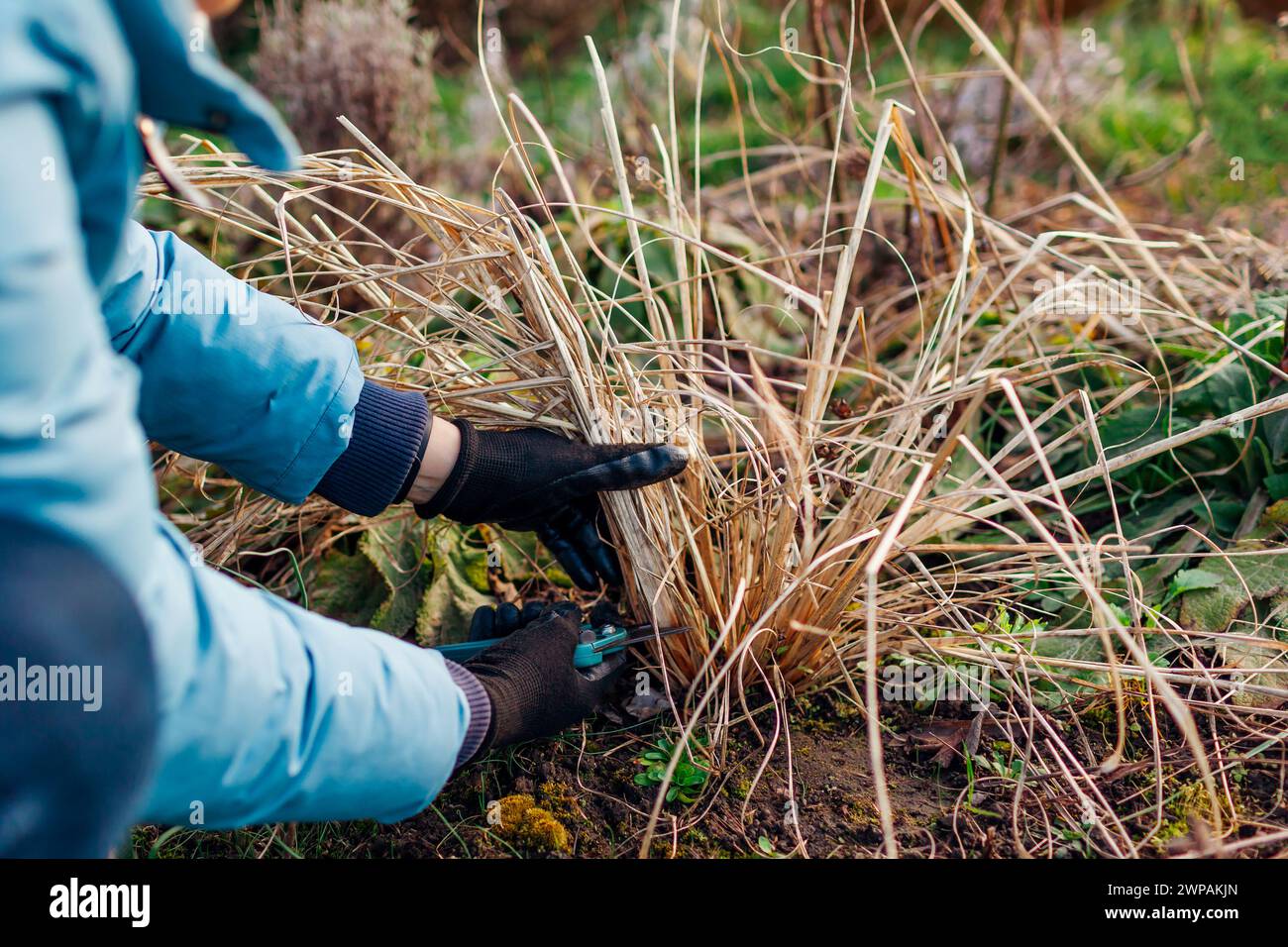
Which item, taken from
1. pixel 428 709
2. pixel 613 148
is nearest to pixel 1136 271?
pixel 613 148

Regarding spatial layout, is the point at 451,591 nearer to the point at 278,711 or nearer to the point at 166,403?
the point at 166,403

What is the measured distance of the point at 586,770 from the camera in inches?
50.9

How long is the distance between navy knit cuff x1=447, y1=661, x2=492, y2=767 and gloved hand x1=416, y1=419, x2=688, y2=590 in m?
0.30

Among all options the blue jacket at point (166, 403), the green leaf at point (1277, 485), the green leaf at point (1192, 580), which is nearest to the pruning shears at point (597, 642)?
the blue jacket at point (166, 403)

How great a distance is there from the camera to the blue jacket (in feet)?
2.26

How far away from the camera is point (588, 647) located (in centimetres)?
130

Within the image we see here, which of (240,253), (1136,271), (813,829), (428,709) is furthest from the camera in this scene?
(240,253)

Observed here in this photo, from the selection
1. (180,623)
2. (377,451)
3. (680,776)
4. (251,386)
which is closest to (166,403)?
(251,386)

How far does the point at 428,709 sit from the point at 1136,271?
70.5 inches

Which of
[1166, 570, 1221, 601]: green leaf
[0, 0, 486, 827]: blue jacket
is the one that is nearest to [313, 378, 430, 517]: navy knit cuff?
[0, 0, 486, 827]: blue jacket

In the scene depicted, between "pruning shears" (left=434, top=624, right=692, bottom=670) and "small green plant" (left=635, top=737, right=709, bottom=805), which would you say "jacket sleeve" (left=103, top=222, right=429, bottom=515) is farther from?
"small green plant" (left=635, top=737, right=709, bottom=805)

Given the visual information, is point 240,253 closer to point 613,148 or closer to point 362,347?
point 362,347
